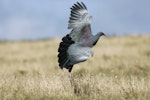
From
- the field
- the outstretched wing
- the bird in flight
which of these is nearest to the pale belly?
the bird in flight

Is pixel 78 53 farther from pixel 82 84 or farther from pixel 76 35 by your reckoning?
pixel 82 84

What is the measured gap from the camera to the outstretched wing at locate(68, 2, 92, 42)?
9.79m

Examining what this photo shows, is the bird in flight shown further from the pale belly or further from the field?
Answer: the field

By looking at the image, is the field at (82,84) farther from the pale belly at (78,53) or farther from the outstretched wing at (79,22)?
the outstretched wing at (79,22)

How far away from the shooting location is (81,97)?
949 centimetres

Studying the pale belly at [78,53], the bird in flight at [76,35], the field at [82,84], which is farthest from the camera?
the bird in flight at [76,35]

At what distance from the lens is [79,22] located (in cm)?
985

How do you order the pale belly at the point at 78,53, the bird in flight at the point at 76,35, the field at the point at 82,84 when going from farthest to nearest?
the bird in flight at the point at 76,35
the field at the point at 82,84
the pale belly at the point at 78,53

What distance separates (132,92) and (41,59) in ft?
31.6

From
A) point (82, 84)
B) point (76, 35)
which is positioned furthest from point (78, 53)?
point (82, 84)

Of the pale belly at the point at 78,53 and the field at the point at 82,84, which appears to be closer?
the pale belly at the point at 78,53

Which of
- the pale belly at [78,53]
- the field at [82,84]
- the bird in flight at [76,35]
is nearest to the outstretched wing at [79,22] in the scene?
the bird in flight at [76,35]

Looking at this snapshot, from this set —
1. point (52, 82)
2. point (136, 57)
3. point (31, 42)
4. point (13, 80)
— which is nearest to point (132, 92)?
point (52, 82)

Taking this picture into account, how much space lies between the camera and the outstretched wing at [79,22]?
9789 mm
